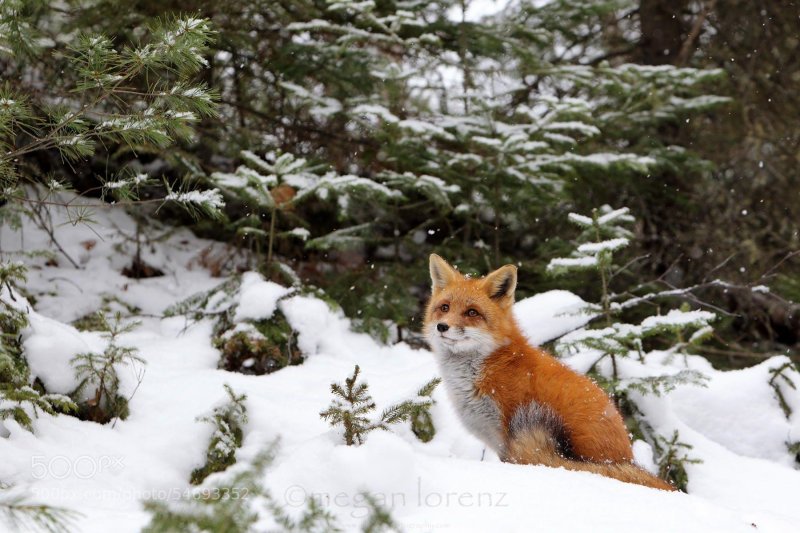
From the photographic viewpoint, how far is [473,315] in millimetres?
4516

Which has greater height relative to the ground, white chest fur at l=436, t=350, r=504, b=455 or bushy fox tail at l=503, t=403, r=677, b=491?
bushy fox tail at l=503, t=403, r=677, b=491

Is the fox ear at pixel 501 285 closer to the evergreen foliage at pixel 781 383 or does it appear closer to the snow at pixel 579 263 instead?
the snow at pixel 579 263

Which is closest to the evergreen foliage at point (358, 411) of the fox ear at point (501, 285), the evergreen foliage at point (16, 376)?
the fox ear at point (501, 285)

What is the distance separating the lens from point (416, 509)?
2.51m

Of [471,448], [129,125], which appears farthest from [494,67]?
[129,125]

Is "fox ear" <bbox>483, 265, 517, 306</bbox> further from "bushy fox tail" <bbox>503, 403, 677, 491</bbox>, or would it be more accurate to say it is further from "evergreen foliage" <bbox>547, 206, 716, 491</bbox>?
"bushy fox tail" <bbox>503, 403, 677, 491</bbox>

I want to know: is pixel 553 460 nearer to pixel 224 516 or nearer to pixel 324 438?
pixel 324 438

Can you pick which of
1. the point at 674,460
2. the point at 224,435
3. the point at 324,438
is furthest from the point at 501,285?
the point at 224,435

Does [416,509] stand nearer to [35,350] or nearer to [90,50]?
[90,50]

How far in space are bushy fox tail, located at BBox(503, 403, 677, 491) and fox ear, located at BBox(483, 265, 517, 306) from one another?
3.25 feet

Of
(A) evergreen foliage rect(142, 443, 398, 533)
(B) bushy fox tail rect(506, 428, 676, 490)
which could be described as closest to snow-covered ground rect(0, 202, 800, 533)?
(B) bushy fox tail rect(506, 428, 676, 490)

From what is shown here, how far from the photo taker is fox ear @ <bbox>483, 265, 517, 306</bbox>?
183 inches

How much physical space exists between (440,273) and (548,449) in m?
1.83

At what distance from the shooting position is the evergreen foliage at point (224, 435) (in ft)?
14.0
